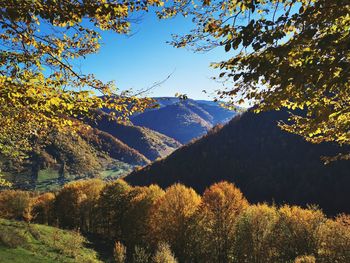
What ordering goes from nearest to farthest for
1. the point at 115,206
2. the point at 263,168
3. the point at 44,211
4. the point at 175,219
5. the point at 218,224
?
the point at 218,224 → the point at 175,219 → the point at 115,206 → the point at 44,211 → the point at 263,168

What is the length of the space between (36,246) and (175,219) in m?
23.9

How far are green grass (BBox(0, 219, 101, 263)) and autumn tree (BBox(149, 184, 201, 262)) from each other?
46.0 feet

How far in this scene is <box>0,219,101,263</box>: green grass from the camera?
34.7 metres

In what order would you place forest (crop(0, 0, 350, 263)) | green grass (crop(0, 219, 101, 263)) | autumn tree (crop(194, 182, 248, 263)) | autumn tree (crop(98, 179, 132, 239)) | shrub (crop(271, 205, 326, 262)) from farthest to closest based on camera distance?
autumn tree (crop(98, 179, 132, 239)) < autumn tree (crop(194, 182, 248, 263)) < shrub (crop(271, 205, 326, 262)) < green grass (crop(0, 219, 101, 263)) < forest (crop(0, 0, 350, 263))

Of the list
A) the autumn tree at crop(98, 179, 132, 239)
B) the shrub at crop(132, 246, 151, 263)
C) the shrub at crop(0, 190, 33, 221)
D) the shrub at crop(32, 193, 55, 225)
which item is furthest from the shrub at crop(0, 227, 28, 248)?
the shrub at crop(32, 193, 55, 225)

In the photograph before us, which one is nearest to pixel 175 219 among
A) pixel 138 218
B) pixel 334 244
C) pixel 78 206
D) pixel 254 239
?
pixel 138 218

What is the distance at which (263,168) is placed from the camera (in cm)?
16500

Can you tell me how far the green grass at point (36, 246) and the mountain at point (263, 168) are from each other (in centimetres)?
10254

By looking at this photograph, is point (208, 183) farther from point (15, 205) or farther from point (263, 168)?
point (15, 205)

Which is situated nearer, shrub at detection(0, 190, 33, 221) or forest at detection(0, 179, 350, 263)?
forest at detection(0, 179, 350, 263)

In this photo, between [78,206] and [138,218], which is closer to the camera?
[138,218]

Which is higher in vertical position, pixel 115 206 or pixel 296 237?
pixel 115 206

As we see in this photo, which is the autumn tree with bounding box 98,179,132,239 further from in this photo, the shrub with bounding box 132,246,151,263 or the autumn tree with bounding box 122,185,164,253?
the shrub with bounding box 132,246,151,263

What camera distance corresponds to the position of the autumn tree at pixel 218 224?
52.9 m
